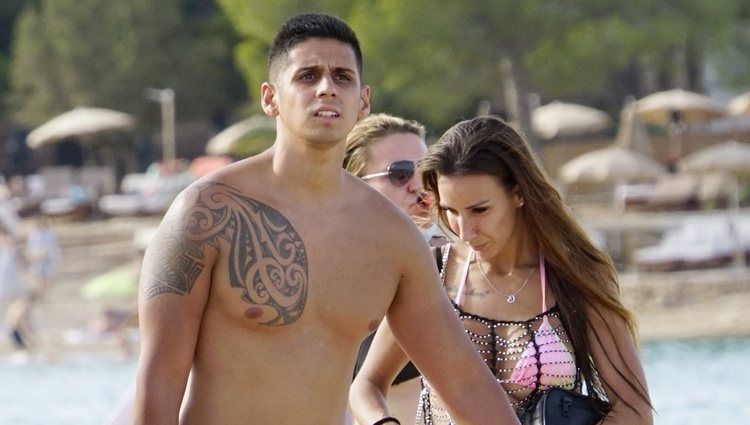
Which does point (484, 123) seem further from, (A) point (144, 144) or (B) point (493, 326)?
(A) point (144, 144)

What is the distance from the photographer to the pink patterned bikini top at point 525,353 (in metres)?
4.19

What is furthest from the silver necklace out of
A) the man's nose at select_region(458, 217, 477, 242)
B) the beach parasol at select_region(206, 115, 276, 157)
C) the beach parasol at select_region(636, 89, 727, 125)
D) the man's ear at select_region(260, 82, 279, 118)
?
the beach parasol at select_region(206, 115, 276, 157)

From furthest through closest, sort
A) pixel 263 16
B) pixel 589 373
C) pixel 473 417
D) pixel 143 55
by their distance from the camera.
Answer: pixel 143 55 → pixel 263 16 → pixel 589 373 → pixel 473 417

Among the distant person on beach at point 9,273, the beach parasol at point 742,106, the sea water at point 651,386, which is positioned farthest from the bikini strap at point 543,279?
the beach parasol at point 742,106

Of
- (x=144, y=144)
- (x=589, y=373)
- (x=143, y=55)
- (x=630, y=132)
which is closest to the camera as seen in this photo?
(x=589, y=373)

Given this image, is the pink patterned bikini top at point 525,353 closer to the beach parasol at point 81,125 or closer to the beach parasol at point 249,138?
the beach parasol at point 249,138

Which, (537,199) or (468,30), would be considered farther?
(468,30)

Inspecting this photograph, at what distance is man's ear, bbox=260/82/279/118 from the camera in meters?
3.70

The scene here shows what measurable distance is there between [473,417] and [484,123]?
2.76 ft

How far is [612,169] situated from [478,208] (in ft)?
87.0

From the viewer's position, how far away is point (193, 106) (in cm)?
4400

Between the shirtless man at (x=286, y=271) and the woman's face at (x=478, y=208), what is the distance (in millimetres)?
435

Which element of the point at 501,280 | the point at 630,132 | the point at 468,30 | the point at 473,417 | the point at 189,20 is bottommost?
the point at 473,417

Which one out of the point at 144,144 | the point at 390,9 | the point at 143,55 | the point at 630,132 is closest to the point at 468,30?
the point at 390,9
